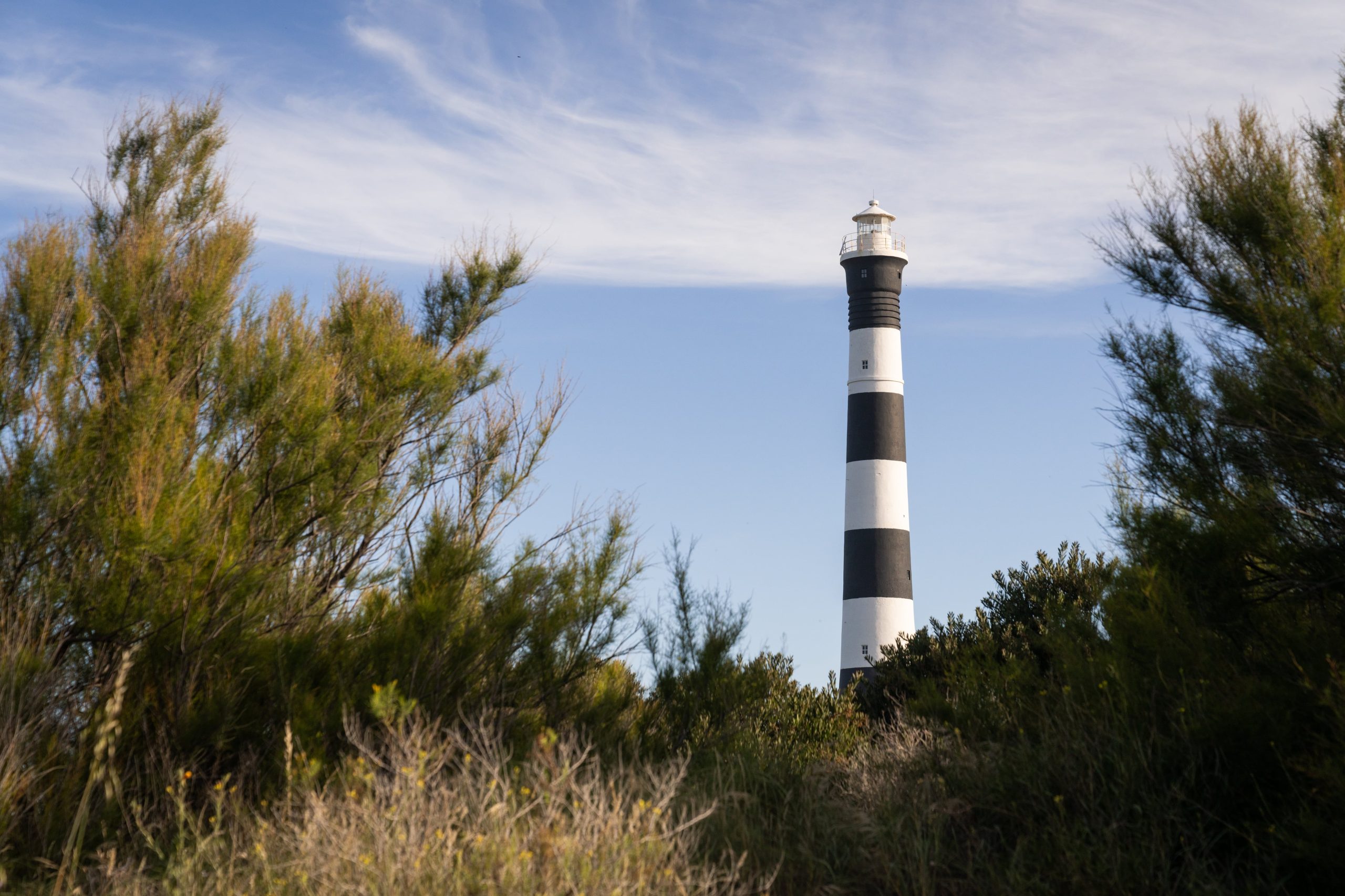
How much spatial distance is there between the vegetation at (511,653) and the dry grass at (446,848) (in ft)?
0.10

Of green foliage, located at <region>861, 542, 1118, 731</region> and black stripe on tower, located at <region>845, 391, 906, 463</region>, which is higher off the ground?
black stripe on tower, located at <region>845, 391, 906, 463</region>

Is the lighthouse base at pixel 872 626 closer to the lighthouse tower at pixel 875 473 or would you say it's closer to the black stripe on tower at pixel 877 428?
the lighthouse tower at pixel 875 473

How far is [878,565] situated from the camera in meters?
20.8

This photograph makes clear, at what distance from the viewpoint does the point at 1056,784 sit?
249 inches

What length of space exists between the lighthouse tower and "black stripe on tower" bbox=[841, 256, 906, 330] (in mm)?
15

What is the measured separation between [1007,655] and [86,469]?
29.0 ft

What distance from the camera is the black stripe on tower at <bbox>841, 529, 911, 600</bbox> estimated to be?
20.6 metres

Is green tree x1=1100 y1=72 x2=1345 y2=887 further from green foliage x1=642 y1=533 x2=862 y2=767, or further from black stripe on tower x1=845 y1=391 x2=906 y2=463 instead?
black stripe on tower x1=845 y1=391 x2=906 y2=463

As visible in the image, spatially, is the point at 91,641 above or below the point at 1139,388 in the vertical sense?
below

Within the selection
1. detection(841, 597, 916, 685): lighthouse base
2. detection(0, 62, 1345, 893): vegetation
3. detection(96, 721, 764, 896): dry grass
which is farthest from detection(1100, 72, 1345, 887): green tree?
detection(841, 597, 916, 685): lighthouse base

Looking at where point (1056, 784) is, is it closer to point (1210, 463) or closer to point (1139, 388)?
point (1210, 463)

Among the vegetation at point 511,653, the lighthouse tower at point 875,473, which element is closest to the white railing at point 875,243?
the lighthouse tower at point 875,473

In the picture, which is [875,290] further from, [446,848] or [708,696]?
[446,848]

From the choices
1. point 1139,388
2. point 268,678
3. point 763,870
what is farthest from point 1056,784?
point 268,678
